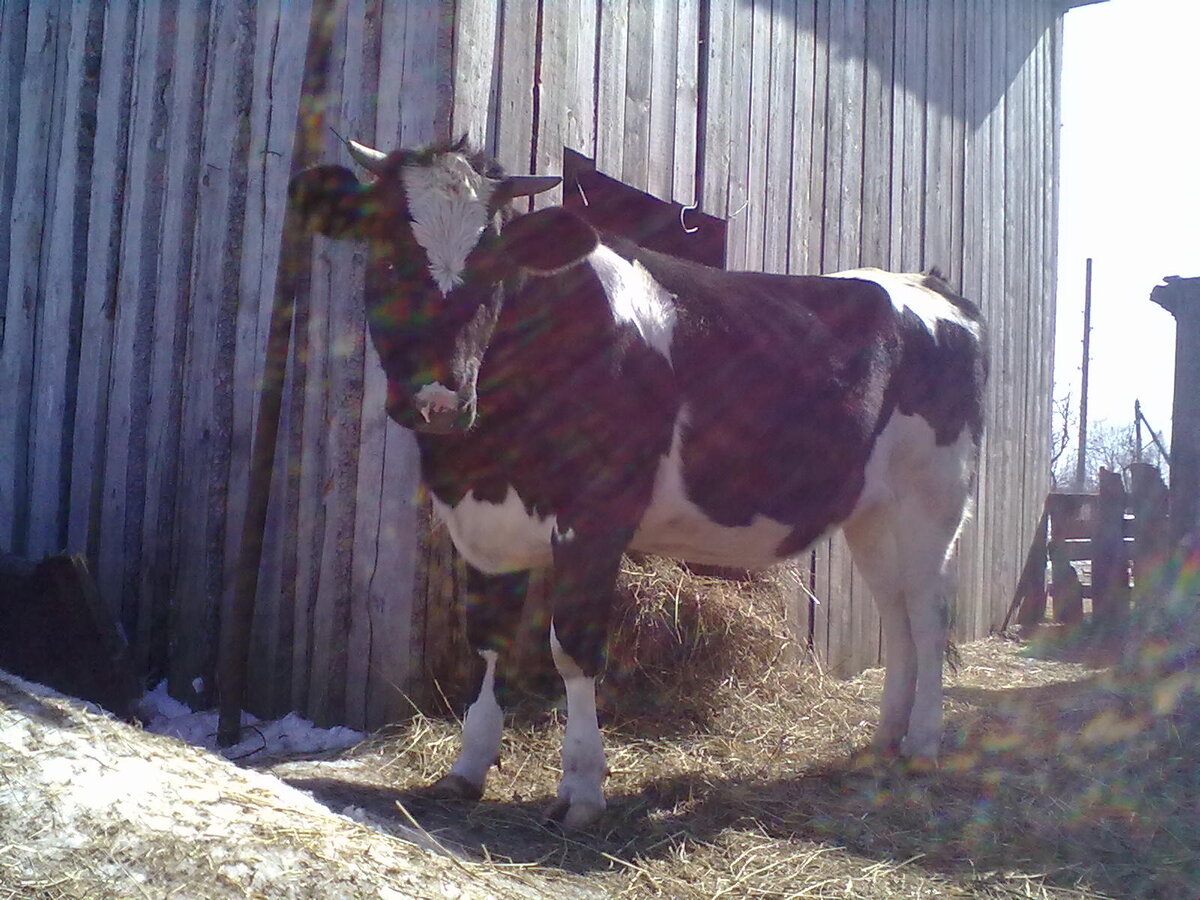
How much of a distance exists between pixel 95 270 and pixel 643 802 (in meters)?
4.49

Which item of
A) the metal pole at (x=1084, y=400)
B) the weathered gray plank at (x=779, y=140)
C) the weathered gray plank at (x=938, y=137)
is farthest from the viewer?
the metal pole at (x=1084, y=400)

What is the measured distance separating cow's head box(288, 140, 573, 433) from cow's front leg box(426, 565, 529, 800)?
1.04 m

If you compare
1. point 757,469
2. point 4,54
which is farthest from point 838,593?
point 4,54

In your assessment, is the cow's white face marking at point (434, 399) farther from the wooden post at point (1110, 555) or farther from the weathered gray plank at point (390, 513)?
the wooden post at point (1110, 555)

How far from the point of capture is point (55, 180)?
673cm

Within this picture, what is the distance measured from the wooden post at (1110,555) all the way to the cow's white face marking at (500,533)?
321 inches

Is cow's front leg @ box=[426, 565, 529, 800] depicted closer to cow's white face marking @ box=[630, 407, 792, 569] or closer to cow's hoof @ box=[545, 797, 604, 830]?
cow's hoof @ box=[545, 797, 604, 830]

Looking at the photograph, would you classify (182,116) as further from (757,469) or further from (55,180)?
(757,469)

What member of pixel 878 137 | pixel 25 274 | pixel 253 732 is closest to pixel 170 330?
pixel 25 274

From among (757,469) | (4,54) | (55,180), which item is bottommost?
(757,469)

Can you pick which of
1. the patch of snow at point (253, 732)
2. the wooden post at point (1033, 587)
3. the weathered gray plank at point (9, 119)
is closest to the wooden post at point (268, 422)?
the patch of snow at point (253, 732)

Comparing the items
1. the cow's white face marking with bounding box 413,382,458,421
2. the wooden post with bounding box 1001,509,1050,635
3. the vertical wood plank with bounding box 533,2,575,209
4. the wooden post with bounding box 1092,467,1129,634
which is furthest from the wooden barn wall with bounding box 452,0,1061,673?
the cow's white face marking with bounding box 413,382,458,421

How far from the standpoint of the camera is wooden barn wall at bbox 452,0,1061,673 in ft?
18.4

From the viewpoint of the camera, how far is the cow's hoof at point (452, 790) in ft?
13.8
